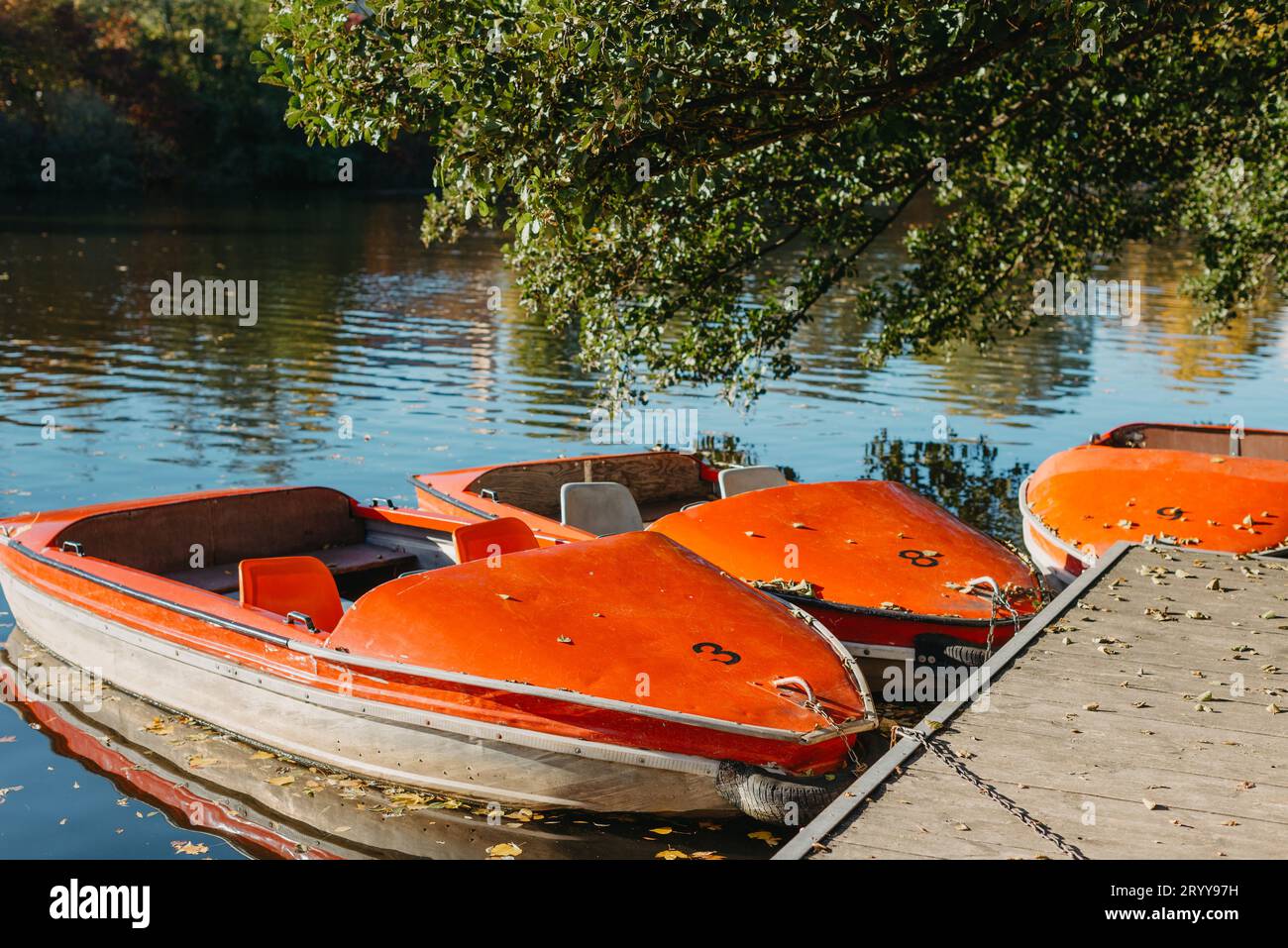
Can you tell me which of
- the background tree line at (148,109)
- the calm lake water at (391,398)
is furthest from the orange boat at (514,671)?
the background tree line at (148,109)

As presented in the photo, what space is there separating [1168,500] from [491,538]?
6342 mm

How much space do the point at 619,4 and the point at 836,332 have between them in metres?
22.4

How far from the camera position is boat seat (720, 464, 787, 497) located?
12.9 m

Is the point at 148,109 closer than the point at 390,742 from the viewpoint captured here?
No

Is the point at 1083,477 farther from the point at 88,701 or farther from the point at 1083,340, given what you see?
the point at 1083,340

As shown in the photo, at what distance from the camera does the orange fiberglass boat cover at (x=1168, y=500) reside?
12430 mm

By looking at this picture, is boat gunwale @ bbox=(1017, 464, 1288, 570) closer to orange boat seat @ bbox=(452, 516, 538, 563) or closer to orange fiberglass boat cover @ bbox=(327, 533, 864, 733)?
orange fiberglass boat cover @ bbox=(327, 533, 864, 733)

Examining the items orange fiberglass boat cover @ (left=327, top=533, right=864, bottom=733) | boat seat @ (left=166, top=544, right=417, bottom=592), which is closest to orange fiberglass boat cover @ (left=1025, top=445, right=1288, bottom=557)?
orange fiberglass boat cover @ (left=327, top=533, right=864, bottom=733)

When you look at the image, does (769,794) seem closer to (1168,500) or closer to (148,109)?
(1168,500)

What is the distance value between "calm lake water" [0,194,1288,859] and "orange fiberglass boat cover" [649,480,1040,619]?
9.19ft

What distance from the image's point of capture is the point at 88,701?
34.9 ft

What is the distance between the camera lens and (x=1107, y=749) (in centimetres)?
727

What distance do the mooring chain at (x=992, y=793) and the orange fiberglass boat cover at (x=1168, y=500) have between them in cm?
589

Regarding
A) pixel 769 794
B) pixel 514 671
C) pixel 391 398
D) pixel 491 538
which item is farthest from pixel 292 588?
pixel 391 398
